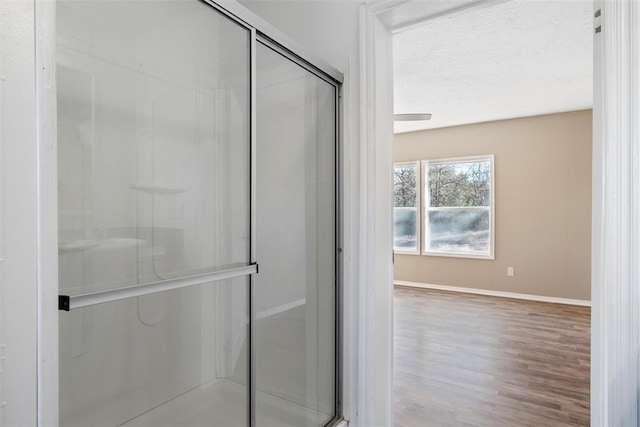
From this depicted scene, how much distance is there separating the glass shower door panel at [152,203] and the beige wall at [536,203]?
4987mm

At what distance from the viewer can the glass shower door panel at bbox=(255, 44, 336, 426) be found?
1451 mm

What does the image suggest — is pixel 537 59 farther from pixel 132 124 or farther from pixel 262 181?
pixel 132 124

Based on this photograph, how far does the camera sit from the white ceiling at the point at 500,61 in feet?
8.34

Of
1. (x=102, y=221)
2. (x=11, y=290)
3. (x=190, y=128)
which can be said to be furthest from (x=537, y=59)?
(x=11, y=290)

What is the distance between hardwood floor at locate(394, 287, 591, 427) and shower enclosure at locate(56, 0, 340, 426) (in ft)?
3.70

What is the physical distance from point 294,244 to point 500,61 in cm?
283

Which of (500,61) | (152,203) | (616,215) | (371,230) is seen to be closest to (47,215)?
(152,203)

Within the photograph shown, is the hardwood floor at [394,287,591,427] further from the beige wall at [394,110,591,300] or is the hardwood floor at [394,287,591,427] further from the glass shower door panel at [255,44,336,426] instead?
the glass shower door panel at [255,44,336,426]

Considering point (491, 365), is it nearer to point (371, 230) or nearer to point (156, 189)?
point (371, 230)

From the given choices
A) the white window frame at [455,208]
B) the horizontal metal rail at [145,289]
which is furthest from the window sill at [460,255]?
the horizontal metal rail at [145,289]

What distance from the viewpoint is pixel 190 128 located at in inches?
45.0

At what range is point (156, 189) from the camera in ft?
3.45

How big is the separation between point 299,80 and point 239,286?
0.96 m

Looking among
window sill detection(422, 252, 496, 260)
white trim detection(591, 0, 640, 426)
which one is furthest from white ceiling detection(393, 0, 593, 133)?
window sill detection(422, 252, 496, 260)
